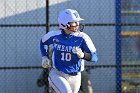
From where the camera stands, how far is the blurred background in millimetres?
9633

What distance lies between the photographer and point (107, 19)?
32.8 ft

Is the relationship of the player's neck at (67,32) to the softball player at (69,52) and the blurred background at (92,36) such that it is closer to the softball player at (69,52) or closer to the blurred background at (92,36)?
the softball player at (69,52)

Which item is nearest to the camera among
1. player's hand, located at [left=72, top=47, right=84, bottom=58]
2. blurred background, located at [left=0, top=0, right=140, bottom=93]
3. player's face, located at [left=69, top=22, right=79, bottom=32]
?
player's hand, located at [left=72, top=47, right=84, bottom=58]

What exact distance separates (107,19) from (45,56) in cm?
328

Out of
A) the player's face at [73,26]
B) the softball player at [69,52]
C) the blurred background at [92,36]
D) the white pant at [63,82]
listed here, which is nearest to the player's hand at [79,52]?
the softball player at [69,52]

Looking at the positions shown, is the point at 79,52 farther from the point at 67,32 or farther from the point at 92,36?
the point at 92,36

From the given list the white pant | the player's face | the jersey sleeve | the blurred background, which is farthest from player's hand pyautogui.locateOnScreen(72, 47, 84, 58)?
the blurred background

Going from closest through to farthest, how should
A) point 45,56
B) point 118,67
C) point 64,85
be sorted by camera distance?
point 64,85, point 45,56, point 118,67

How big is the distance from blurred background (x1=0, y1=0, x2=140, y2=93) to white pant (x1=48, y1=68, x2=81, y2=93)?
109 inches

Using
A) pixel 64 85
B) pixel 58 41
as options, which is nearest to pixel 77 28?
pixel 58 41

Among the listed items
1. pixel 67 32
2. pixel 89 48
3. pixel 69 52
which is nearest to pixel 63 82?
pixel 69 52

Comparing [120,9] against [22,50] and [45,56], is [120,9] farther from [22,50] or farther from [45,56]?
[45,56]

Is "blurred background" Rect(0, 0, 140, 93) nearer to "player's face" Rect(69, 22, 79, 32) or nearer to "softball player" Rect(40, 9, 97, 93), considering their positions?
"softball player" Rect(40, 9, 97, 93)

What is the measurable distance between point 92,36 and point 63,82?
348 centimetres
